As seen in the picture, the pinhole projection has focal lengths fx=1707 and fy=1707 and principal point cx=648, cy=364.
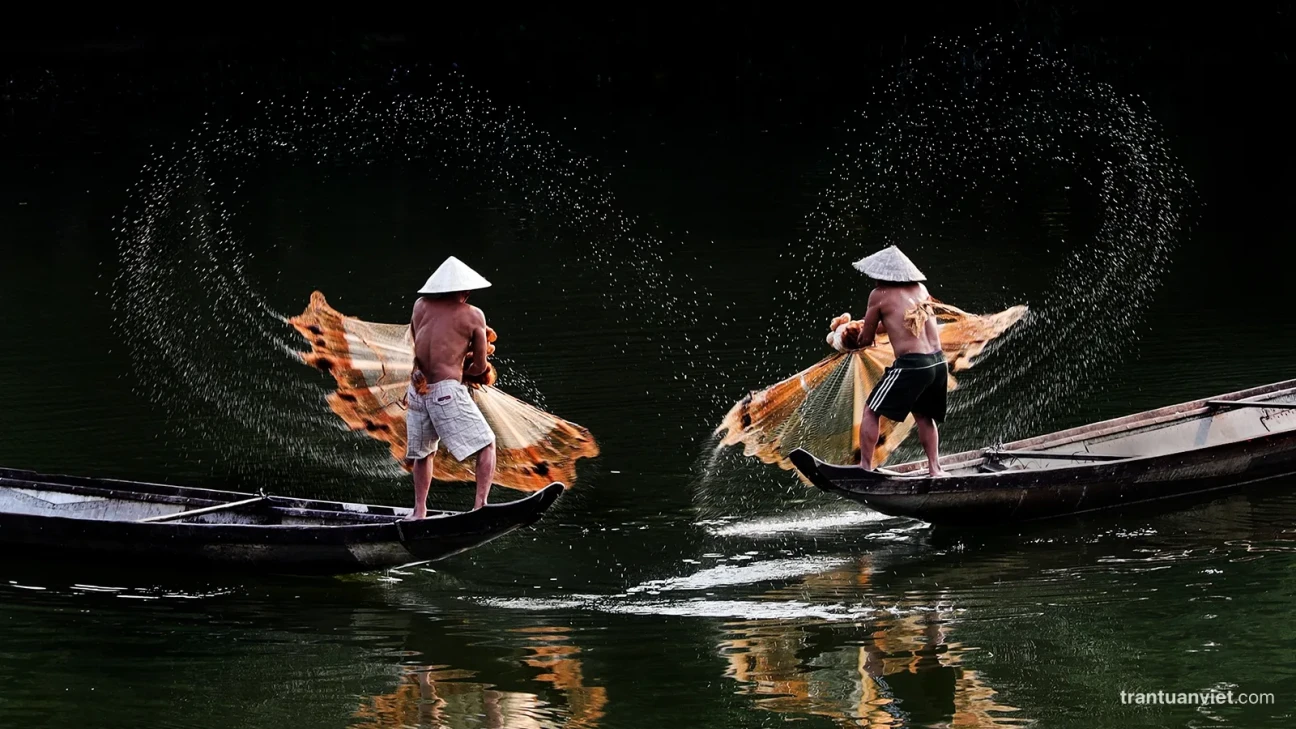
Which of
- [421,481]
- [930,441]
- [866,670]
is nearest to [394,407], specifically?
[421,481]

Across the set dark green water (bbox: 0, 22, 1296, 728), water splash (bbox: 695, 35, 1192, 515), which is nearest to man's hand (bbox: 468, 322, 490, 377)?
dark green water (bbox: 0, 22, 1296, 728)

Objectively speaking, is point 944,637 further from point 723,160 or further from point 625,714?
point 723,160

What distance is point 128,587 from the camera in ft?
33.9

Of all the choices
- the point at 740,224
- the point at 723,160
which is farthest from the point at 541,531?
the point at 723,160

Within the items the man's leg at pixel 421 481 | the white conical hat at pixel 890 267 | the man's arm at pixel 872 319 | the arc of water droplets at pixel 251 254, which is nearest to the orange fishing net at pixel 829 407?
the man's arm at pixel 872 319

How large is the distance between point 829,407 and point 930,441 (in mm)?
954

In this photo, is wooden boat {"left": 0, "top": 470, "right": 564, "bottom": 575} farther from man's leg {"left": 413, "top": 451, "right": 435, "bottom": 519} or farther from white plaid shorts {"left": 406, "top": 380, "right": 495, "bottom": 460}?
white plaid shorts {"left": 406, "top": 380, "right": 495, "bottom": 460}

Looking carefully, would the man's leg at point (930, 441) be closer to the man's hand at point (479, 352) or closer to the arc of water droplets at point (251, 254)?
the man's hand at point (479, 352)

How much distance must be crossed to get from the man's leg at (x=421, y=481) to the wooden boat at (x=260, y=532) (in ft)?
0.59

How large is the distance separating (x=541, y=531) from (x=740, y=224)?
11.4 m

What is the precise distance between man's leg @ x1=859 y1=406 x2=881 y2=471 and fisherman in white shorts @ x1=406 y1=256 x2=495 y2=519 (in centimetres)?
A: 244

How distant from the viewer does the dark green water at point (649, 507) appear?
8820mm

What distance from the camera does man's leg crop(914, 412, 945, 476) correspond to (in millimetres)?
10852

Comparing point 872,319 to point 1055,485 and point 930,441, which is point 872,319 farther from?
point 1055,485
